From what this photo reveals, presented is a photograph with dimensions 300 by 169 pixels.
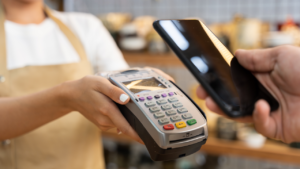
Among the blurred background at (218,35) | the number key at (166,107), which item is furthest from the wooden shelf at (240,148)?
the number key at (166,107)

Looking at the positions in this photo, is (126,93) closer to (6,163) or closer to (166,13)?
(6,163)

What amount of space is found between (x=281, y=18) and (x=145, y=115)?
1141mm

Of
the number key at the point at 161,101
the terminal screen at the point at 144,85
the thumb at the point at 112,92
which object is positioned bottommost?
the number key at the point at 161,101

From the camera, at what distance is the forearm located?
1.60 ft

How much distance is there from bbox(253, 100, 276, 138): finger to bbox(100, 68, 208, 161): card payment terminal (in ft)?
0.30

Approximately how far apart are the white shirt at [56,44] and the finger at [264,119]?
0.47 meters

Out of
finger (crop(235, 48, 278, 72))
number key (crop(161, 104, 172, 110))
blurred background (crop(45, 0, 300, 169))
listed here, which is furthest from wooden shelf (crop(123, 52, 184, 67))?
number key (crop(161, 104, 172, 110))

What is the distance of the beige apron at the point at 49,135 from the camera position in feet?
2.15

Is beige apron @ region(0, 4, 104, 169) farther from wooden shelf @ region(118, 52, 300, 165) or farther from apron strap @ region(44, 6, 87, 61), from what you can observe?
wooden shelf @ region(118, 52, 300, 165)

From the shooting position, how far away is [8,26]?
2.32ft

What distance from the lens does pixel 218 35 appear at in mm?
1132

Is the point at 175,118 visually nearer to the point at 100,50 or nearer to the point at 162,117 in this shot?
the point at 162,117

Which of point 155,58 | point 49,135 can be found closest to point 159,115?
point 49,135

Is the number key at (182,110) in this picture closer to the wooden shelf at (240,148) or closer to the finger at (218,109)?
the finger at (218,109)
